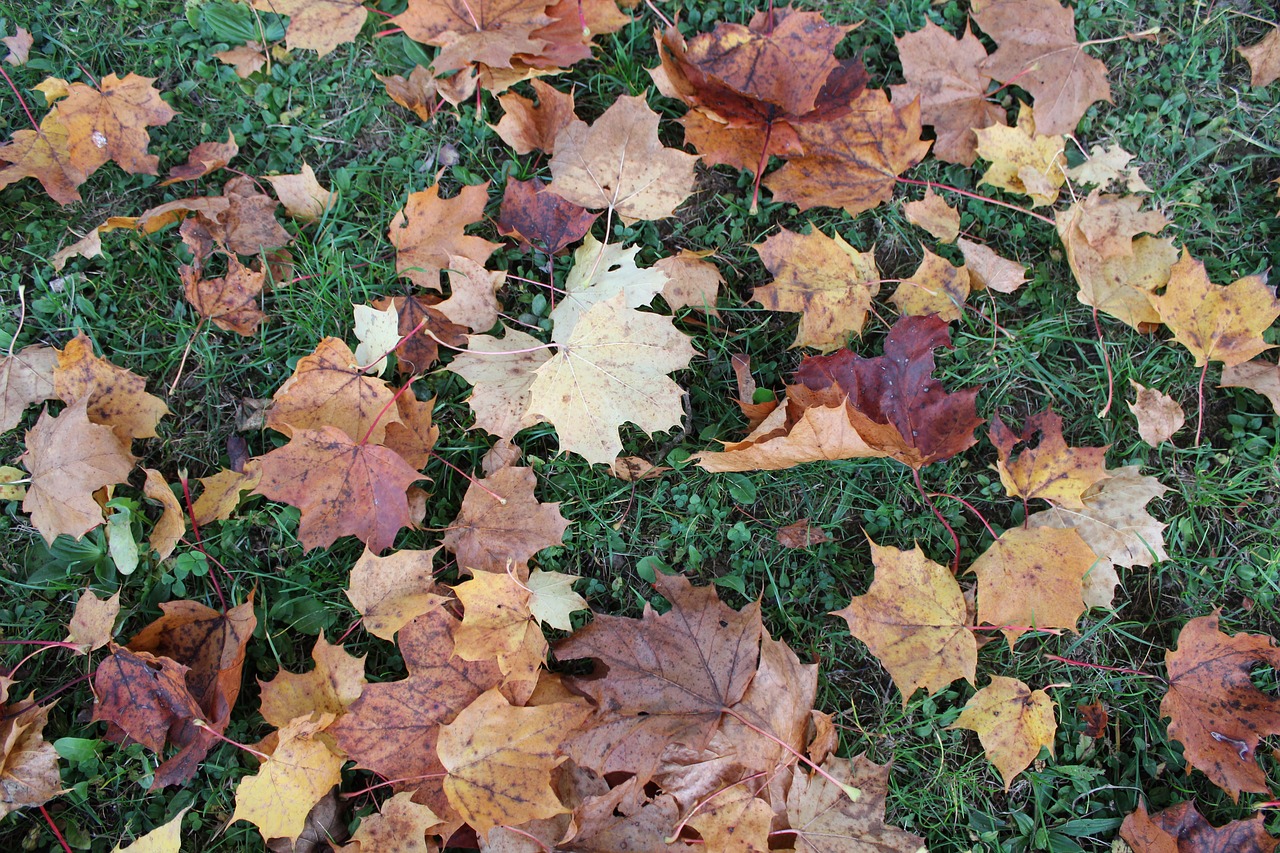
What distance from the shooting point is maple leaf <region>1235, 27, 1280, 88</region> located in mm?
2484

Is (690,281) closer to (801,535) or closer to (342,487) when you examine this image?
(801,535)

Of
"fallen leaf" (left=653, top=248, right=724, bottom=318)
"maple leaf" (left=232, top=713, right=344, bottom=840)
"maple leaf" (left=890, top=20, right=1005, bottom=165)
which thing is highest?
"maple leaf" (left=890, top=20, right=1005, bottom=165)

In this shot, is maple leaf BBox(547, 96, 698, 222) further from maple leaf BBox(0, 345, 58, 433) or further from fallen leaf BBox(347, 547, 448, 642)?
maple leaf BBox(0, 345, 58, 433)

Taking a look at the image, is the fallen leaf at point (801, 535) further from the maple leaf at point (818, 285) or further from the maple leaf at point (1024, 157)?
the maple leaf at point (1024, 157)

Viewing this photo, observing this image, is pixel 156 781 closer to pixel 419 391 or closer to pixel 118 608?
pixel 118 608

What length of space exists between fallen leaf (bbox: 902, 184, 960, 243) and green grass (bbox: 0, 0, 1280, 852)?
65mm

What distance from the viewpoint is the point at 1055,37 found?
2.45 meters

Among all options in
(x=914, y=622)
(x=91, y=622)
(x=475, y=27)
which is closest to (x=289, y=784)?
(x=91, y=622)

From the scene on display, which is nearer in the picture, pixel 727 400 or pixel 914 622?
pixel 914 622

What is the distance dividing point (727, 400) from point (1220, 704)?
1.58 metres

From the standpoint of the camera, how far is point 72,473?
2.14m

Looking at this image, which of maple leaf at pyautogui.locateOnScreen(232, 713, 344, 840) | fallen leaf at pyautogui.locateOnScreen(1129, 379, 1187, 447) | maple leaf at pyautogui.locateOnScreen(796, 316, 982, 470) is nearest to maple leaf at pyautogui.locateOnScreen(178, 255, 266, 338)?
→ maple leaf at pyautogui.locateOnScreen(232, 713, 344, 840)

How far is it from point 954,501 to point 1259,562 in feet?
2.95

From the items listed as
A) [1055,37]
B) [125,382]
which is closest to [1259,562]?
[1055,37]
